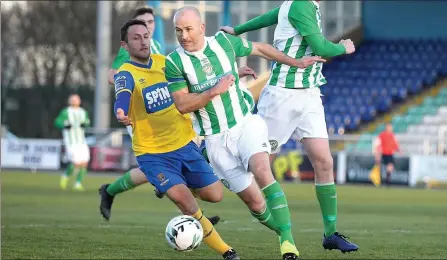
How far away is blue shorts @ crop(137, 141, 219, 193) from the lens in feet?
29.5

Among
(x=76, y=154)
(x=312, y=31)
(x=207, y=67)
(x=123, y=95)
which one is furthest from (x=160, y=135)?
(x=76, y=154)

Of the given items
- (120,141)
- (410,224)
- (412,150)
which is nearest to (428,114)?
(412,150)

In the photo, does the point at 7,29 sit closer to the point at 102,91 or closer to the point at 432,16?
the point at 102,91

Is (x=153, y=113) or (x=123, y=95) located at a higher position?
(x=123, y=95)

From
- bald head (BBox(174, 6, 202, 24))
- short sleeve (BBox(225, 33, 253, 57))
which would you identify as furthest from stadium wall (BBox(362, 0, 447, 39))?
bald head (BBox(174, 6, 202, 24))

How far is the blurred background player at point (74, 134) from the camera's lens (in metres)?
23.9

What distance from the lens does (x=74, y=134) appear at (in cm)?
2458

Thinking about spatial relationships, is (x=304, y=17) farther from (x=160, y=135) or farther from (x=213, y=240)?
(x=213, y=240)

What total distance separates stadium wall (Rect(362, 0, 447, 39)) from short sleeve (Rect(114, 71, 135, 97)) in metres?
30.3

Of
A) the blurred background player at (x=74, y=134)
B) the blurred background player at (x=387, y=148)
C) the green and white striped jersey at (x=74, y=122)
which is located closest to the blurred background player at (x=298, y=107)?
the blurred background player at (x=74, y=134)

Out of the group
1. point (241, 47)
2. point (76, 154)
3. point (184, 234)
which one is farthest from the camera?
point (76, 154)

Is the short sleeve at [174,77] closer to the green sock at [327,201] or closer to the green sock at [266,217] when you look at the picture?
the green sock at [266,217]

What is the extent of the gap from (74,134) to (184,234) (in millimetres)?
16789

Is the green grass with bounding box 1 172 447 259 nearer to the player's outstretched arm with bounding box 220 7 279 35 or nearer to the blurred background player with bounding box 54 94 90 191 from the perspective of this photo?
the blurred background player with bounding box 54 94 90 191
